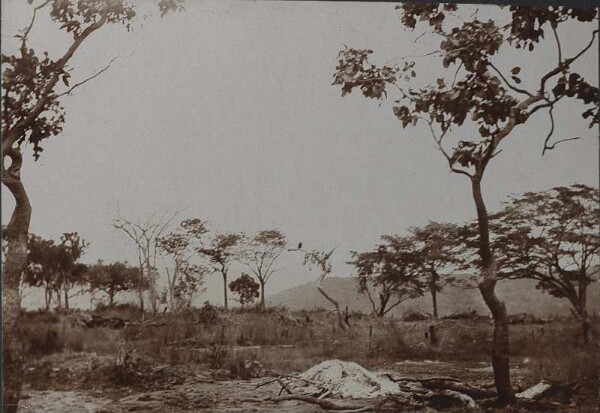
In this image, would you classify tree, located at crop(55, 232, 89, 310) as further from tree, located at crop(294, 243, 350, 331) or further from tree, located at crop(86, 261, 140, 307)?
tree, located at crop(294, 243, 350, 331)

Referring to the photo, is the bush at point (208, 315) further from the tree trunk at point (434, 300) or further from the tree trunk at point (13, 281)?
the tree trunk at point (434, 300)

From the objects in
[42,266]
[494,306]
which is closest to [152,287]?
[42,266]

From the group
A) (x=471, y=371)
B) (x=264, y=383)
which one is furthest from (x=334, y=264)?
(x=471, y=371)

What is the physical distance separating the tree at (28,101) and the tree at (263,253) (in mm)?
989

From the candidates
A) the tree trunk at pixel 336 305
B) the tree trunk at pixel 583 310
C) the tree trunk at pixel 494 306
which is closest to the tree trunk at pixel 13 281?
the tree trunk at pixel 336 305

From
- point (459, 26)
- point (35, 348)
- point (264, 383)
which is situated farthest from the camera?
point (459, 26)

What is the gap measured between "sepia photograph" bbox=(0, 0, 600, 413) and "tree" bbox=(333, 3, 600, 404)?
0.4 inches

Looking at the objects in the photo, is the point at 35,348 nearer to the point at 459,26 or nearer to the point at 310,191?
the point at 310,191

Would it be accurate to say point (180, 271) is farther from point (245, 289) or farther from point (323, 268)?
point (323, 268)

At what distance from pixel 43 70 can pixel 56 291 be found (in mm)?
993

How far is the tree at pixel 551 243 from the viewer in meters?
3.00

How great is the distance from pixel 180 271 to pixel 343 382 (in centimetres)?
91

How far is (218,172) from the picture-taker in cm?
288

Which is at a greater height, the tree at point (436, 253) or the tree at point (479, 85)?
the tree at point (479, 85)
